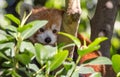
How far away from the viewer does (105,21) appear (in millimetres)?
2514

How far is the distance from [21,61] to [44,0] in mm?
2780

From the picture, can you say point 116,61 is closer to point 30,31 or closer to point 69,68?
point 69,68

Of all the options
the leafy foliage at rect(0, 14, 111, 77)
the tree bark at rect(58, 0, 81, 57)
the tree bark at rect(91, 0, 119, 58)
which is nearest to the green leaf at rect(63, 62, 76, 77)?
the leafy foliage at rect(0, 14, 111, 77)

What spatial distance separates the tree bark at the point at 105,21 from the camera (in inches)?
97.7

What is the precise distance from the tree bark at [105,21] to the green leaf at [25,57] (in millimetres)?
1432

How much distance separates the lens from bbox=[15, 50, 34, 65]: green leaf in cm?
104

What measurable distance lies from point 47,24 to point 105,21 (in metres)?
0.75

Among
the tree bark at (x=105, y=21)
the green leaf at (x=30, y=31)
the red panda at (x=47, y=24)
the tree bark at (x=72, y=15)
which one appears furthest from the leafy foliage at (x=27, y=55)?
the red panda at (x=47, y=24)

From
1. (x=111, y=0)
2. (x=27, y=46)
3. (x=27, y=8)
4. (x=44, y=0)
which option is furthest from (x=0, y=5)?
(x=27, y=46)

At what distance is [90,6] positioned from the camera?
3.98 m

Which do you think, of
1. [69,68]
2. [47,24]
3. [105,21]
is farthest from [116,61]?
[47,24]

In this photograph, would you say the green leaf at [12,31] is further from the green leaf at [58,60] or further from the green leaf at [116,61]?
the green leaf at [116,61]

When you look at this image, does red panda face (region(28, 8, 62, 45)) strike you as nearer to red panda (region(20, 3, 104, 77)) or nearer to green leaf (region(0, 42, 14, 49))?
red panda (region(20, 3, 104, 77))

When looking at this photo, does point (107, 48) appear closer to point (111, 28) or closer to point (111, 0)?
point (111, 28)
